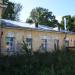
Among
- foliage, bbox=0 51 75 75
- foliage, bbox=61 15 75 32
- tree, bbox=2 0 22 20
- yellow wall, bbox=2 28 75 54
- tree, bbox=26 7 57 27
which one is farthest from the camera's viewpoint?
tree, bbox=26 7 57 27

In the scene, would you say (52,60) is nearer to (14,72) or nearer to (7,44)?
(14,72)

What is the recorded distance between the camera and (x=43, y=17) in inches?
2379

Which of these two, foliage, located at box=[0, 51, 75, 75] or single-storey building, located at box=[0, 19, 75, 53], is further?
single-storey building, located at box=[0, 19, 75, 53]

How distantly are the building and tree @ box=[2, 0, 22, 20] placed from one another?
16562 mm

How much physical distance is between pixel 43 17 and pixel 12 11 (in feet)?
37.6

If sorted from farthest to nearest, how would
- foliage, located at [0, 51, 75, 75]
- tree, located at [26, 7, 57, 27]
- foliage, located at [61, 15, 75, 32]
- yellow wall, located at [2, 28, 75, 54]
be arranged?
tree, located at [26, 7, 57, 27], foliage, located at [61, 15, 75, 32], yellow wall, located at [2, 28, 75, 54], foliage, located at [0, 51, 75, 75]

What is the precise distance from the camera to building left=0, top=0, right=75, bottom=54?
74.1 ft

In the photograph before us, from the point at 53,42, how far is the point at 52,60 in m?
14.0

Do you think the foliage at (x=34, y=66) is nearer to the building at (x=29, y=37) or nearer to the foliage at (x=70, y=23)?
the building at (x=29, y=37)

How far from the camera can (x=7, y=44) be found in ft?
75.3

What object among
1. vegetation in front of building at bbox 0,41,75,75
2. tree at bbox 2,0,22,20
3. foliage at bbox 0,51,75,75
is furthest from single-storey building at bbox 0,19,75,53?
tree at bbox 2,0,22,20

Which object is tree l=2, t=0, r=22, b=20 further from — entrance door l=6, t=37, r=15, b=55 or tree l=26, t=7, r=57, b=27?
entrance door l=6, t=37, r=15, b=55

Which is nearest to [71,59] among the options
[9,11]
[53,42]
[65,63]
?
[65,63]

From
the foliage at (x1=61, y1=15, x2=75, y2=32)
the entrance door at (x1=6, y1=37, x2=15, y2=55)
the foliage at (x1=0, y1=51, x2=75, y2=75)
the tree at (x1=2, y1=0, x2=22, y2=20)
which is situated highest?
the tree at (x1=2, y1=0, x2=22, y2=20)
